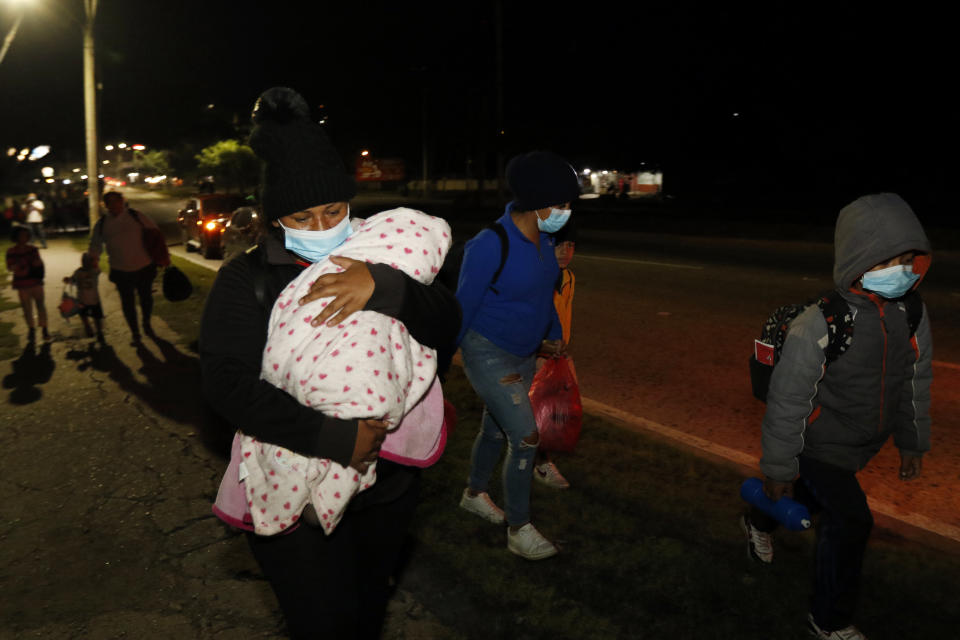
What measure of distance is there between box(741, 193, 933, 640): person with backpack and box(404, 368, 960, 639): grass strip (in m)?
0.42

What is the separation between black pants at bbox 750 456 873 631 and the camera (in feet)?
9.11

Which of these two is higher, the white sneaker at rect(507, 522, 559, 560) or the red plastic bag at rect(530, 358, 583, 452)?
the red plastic bag at rect(530, 358, 583, 452)

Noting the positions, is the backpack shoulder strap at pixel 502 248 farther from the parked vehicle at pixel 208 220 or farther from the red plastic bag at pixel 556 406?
the parked vehicle at pixel 208 220

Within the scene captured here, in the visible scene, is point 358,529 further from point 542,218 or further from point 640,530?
point 640,530

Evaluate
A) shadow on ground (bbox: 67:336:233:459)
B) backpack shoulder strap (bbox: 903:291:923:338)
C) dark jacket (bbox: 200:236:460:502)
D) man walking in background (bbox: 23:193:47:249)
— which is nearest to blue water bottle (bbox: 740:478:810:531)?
backpack shoulder strap (bbox: 903:291:923:338)

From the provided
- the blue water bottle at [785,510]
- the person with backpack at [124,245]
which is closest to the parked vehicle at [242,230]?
the blue water bottle at [785,510]

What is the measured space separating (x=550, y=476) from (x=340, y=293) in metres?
2.98

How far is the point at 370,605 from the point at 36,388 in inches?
239

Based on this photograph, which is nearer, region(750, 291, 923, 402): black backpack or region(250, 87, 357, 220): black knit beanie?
region(250, 87, 357, 220): black knit beanie

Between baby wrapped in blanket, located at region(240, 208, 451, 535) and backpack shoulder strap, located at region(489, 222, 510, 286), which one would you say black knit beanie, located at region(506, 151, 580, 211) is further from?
baby wrapped in blanket, located at region(240, 208, 451, 535)

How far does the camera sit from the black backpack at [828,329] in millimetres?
2723

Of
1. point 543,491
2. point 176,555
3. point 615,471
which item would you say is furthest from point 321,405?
point 615,471

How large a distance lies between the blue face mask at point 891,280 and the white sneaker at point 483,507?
2.22 m

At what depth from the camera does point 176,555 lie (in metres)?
3.87
